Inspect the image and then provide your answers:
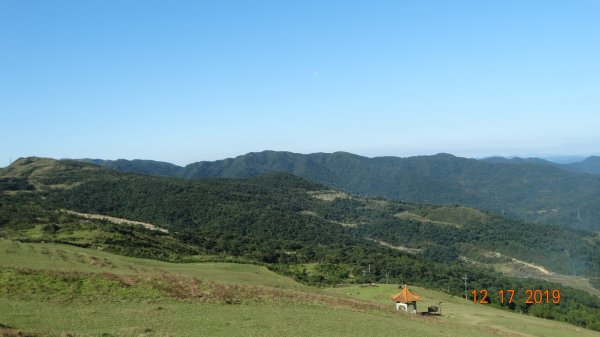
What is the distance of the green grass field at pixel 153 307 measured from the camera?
28.8 metres

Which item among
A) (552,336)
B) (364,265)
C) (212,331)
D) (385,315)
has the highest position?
(212,331)

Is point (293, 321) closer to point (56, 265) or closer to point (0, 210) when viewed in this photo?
point (56, 265)

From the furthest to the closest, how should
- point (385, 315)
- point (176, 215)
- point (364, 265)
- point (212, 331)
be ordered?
point (176, 215) → point (364, 265) → point (385, 315) → point (212, 331)

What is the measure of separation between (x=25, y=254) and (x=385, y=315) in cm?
3313

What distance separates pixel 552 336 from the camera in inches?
2031

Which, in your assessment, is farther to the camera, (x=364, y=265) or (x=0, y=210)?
(x=364, y=265)

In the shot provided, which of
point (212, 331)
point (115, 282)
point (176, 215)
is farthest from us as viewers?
point (176, 215)

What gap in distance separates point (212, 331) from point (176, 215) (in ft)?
546

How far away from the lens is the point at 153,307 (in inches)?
1351

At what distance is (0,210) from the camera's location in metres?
Answer: 86.9

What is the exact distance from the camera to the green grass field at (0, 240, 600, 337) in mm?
28797

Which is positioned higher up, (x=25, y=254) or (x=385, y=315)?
(x=25, y=254)

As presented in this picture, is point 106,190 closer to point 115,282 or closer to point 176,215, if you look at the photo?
point 176,215

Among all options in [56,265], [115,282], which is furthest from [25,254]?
[115,282]
